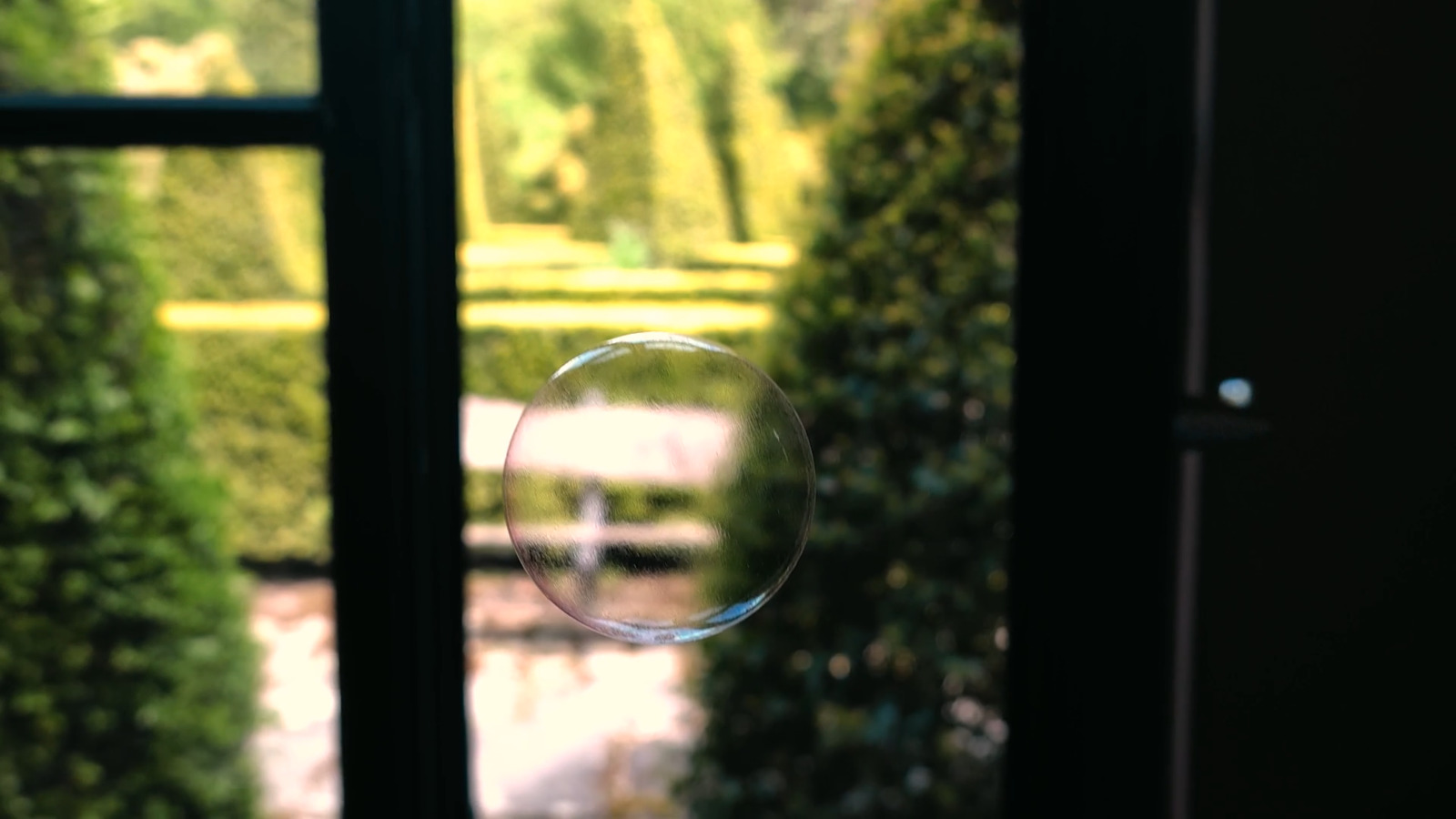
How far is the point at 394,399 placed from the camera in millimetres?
1353

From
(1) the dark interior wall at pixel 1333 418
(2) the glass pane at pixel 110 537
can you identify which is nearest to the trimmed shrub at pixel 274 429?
(2) the glass pane at pixel 110 537

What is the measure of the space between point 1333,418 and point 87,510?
163 centimetres

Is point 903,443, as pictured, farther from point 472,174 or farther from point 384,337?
point 472,174

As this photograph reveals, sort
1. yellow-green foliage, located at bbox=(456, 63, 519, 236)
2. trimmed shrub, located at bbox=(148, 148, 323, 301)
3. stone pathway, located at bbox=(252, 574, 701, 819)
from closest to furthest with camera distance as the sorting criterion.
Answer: stone pathway, located at bbox=(252, 574, 701, 819)
trimmed shrub, located at bbox=(148, 148, 323, 301)
yellow-green foliage, located at bbox=(456, 63, 519, 236)

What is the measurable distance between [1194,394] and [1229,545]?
0.16 meters

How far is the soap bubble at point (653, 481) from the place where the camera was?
0.86 meters

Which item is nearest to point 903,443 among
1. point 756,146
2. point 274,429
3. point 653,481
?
point 653,481

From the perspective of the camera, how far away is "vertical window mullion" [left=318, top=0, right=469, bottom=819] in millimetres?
1321

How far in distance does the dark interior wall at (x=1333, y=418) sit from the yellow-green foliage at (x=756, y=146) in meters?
1.50

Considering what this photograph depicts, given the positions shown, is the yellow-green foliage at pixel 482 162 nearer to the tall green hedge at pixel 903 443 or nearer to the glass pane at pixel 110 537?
the glass pane at pixel 110 537

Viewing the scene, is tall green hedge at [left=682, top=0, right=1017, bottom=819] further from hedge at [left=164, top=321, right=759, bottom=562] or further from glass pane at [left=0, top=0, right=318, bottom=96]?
glass pane at [left=0, top=0, right=318, bottom=96]

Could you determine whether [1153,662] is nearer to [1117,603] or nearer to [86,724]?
[1117,603]

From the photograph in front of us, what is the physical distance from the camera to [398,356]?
53.2 inches

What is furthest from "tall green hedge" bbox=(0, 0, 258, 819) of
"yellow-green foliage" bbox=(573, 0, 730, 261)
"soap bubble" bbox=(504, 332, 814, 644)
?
"yellow-green foliage" bbox=(573, 0, 730, 261)
